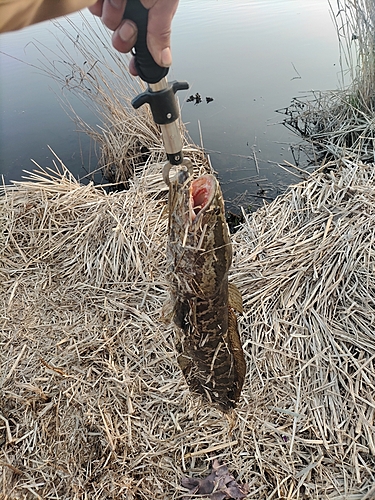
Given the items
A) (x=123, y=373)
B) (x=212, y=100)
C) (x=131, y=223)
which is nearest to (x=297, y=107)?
(x=212, y=100)

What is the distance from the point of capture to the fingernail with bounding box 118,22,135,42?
120 centimetres

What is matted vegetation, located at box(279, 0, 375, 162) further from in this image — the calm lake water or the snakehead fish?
the snakehead fish

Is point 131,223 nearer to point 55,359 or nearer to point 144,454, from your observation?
point 55,359

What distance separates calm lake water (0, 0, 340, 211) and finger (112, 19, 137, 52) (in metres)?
3.76

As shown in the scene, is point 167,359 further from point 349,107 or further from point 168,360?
point 349,107

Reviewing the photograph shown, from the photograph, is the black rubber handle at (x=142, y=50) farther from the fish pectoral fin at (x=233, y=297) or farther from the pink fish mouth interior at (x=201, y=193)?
the fish pectoral fin at (x=233, y=297)

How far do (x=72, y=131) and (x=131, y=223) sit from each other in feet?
11.9

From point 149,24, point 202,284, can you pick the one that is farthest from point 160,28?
point 202,284

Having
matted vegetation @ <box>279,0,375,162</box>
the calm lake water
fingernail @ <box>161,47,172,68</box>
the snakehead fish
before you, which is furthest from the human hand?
the calm lake water

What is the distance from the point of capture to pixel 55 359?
2.80 meters

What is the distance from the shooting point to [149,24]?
1203 millimetres

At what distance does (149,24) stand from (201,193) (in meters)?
0.59

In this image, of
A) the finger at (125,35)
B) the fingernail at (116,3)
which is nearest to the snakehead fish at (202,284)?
the finger at (125,35)

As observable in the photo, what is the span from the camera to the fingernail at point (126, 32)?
1197mm
